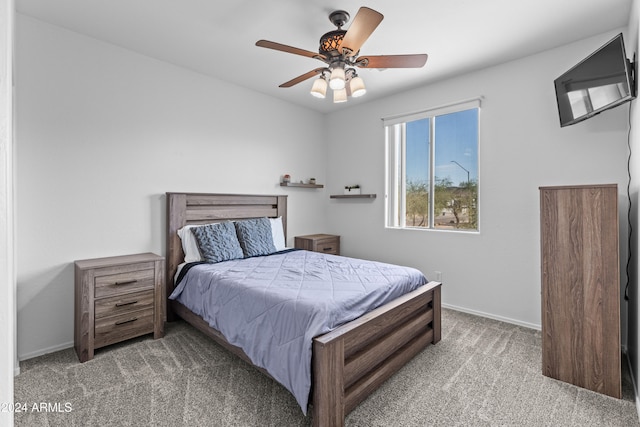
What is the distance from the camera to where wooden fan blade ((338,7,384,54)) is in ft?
5.71

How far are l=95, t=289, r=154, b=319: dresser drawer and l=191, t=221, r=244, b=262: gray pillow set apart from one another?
1.93 feet

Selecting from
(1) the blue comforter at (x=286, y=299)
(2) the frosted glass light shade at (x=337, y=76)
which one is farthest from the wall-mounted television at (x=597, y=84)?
(1) the blue comforter at (x=286, y=299)

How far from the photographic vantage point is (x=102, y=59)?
2.80 meters

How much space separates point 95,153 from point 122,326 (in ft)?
5.09

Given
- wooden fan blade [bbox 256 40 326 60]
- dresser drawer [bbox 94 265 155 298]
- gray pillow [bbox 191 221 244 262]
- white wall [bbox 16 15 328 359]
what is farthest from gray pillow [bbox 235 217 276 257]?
wooden fan blade [bbox 256 40 326 60]

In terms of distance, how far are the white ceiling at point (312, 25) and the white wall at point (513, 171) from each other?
0.83ft

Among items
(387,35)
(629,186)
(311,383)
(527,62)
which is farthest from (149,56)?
(629,186)

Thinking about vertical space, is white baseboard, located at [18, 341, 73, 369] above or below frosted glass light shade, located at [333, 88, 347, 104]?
below

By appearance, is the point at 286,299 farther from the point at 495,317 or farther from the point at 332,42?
the point at 495,317

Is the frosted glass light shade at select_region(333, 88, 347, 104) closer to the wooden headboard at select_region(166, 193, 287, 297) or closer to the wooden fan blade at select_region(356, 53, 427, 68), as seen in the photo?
the wooden fan blade at select_region(356, 53, 427, 68)

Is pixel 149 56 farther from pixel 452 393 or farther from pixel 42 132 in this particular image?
pixel 452 393

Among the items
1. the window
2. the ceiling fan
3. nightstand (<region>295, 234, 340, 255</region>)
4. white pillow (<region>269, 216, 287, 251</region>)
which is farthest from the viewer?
nightstand (<region>295, 234, 340, 255</region>)

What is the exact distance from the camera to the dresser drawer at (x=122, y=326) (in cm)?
247

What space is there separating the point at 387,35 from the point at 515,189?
77.0 inches
